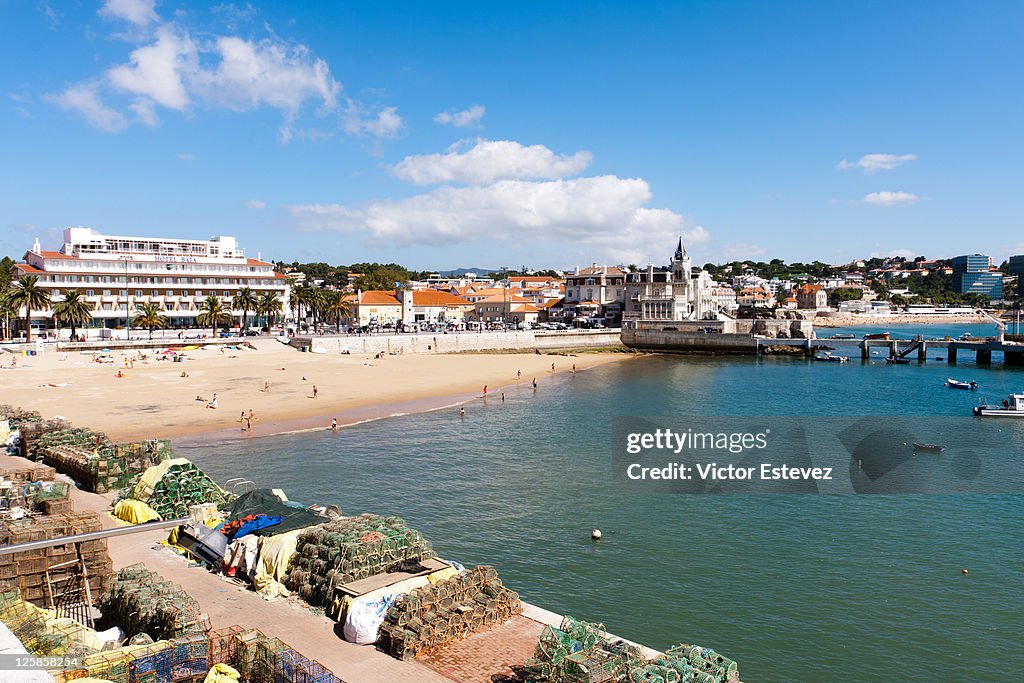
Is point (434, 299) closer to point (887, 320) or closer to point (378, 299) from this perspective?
point (378, 299)

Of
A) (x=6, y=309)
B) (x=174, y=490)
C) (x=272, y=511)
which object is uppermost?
(x=6, y=309)

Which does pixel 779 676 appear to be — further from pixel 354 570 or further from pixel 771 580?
pixel 354 570

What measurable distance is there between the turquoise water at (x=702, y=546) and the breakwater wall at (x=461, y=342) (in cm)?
3277

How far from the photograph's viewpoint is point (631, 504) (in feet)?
75.6

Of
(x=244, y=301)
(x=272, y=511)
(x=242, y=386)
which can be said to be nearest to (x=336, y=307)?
(x=244, y=301)

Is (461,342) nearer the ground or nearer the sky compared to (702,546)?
nearer the sky

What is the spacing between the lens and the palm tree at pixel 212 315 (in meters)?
70.2

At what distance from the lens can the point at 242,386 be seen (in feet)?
153

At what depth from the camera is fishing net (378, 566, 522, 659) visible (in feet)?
38.1

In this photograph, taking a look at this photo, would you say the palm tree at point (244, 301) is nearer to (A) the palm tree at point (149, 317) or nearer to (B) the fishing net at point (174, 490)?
(A) the palm tree at point (149, 317)


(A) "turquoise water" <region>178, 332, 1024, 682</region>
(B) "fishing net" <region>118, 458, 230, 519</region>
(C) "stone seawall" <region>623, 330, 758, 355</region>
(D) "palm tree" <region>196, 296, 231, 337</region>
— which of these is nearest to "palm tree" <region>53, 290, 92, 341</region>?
(D) "palm tree" <region>196, 296, 231, 337</region>

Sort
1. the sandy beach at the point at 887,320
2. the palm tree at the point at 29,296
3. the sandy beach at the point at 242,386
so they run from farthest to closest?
the sandy beach at the point at 887,320
the palm tree at the point at 29,296
the sandy beach at the point at 242,386

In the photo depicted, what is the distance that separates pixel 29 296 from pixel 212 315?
594 inches

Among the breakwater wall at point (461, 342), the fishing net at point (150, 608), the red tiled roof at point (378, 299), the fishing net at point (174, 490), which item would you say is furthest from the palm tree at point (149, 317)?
the fishing net at point (150, 608)
